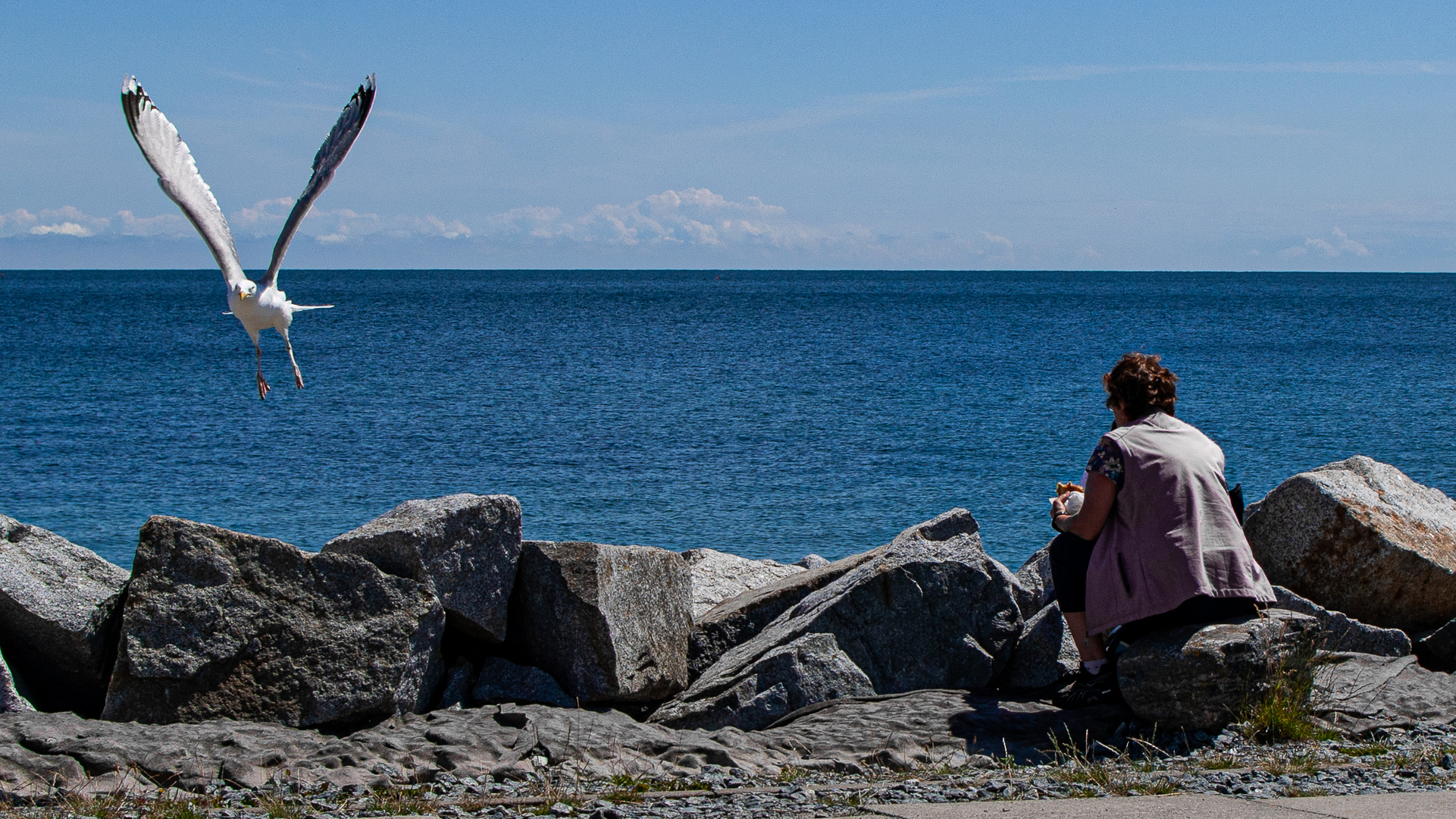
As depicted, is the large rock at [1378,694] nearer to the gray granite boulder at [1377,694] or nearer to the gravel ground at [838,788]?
the gray granite boulder at [1377,694]

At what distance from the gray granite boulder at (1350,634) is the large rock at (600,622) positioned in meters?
3.63

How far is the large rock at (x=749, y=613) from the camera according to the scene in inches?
312

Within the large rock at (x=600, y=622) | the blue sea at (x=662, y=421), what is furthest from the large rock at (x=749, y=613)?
the blue sea at (x=662, y=421)

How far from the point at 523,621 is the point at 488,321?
6535cm

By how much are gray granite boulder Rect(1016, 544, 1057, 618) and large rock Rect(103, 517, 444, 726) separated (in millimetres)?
3879

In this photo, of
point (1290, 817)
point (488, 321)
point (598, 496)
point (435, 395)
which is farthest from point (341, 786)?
point (488, 321)

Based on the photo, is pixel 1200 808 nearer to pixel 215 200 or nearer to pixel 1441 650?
pixel 1441 650

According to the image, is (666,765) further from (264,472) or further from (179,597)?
(264,472)

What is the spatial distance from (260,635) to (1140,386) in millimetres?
4889

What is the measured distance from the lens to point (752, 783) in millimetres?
5195

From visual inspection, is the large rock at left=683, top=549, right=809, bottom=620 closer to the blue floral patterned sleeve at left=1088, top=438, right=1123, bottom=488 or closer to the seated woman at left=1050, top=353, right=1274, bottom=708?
the seated woman at left=1050, top=353, right=1274, bottom=708

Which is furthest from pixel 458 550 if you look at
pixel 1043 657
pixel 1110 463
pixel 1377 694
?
pixel 1377 694

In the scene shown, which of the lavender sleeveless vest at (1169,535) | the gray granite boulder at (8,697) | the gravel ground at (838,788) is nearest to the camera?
the gravel ground at (838,788)

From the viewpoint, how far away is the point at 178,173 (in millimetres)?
8016
